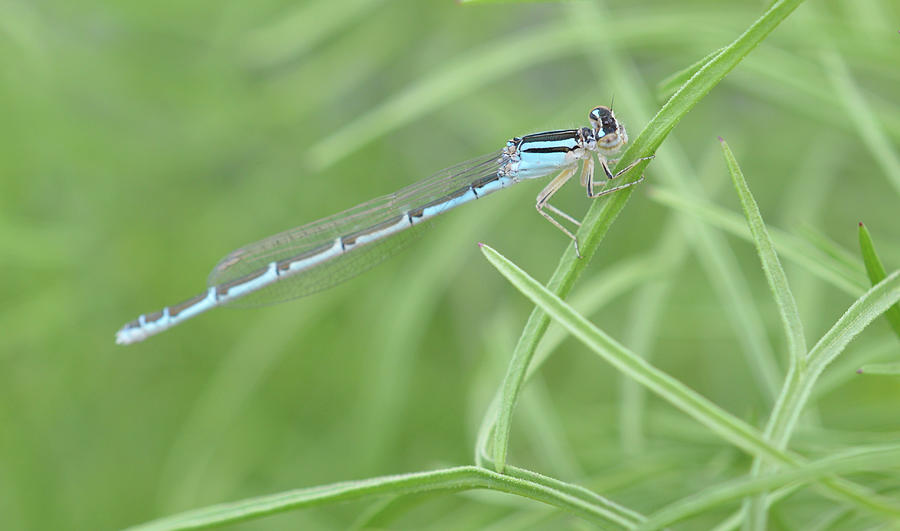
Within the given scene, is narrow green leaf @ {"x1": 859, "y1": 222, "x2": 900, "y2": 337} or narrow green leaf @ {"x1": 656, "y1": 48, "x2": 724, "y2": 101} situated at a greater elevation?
narrow green leaf @ {"x1": 656, "y1": 48, "x2": 724, "y2": 101}

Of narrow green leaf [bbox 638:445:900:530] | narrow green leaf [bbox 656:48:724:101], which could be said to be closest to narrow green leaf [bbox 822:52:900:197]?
narrow green leaf [bbox 656:48:724:101]

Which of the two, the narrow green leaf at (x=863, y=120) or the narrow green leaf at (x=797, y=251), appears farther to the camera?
the narrow green leaf at (x=863, y=120)

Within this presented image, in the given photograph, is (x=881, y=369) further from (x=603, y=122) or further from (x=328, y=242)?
(x=328, y=242)

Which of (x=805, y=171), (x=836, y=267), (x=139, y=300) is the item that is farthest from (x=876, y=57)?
(x=139, y=300)

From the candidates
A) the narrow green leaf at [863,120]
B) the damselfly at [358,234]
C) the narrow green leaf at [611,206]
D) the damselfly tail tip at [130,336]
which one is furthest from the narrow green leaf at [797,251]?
the damselfly tail tip at [130,336]

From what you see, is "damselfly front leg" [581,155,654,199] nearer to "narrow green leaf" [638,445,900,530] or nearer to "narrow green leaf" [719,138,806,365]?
"narrow green leaf" [719,138,806,365]

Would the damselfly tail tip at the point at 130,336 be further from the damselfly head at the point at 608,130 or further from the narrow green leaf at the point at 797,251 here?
the narrow green leaf at the point at 797,251
